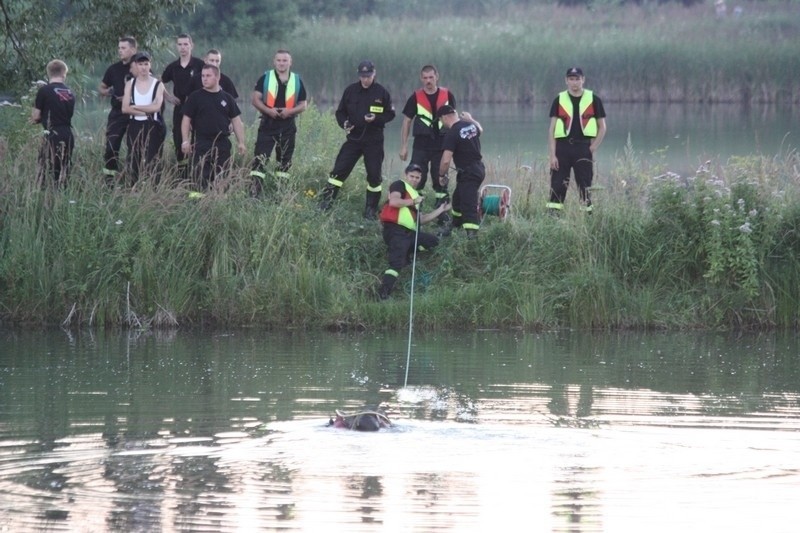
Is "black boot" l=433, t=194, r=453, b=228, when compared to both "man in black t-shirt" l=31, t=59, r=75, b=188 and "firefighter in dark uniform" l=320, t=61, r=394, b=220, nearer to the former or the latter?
"firefighter in dark uniform" l=320, t=61, r=394, b=220

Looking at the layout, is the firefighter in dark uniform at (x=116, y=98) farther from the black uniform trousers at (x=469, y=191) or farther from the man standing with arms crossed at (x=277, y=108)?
the black uniform trousers at (x=469, y=191)

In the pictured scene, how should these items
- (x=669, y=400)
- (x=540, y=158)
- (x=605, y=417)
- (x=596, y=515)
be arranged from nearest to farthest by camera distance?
(x=596, y=515) → (x=605, y=417) → (x=669, y=400) → (x=540, y=158)

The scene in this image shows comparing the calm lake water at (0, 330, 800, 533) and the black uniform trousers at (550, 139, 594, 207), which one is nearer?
the calm lake water at (0, 330, 800, 533)

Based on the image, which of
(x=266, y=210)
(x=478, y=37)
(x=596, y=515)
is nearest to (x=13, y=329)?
(x=266, y=210)

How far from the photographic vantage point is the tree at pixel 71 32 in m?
17.8

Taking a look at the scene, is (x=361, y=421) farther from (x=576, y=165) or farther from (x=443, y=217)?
(x=576, y=165)

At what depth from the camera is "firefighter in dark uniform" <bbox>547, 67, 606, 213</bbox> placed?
15570mm

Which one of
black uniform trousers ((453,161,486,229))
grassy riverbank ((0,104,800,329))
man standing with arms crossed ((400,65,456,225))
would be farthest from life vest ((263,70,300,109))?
black uniform trousers ((453,161,486,229))

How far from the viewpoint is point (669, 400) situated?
447 inches

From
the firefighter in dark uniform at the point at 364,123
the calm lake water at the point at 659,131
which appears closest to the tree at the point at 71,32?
the firefighter in dark uniform at the point at 364,123

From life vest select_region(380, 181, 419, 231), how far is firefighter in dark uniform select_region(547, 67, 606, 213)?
5.82 ft

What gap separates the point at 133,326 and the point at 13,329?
47.4 inches

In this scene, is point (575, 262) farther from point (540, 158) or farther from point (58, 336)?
point (58, 336)

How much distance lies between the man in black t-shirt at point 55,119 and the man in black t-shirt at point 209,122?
1.32 meters
